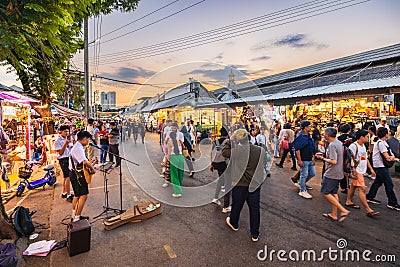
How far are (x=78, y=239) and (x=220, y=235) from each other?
7.16 feet

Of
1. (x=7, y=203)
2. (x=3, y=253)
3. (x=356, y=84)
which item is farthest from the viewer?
(x=356, y=84)

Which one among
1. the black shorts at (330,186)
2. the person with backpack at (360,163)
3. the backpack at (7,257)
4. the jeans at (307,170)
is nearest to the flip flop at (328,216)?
the black shorts at (330,186)

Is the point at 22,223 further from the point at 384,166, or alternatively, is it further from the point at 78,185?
the point at 384,166

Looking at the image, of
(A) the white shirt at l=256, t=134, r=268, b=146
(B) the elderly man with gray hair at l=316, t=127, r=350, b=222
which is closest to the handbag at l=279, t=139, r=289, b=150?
(A) the white shirt at l=256, t=134, r=268, b=146

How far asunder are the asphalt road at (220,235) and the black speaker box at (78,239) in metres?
0.10

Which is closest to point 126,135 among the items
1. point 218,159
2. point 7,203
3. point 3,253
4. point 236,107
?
point 236,107

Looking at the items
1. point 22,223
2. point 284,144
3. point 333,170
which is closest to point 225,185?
point 333,170

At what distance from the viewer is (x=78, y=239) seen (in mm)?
3396

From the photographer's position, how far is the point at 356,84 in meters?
9.72

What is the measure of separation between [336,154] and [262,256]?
7.57ft

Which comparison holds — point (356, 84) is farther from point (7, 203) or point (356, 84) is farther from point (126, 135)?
point (126, 135)

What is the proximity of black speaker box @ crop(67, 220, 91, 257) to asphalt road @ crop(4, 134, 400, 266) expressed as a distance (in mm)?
103

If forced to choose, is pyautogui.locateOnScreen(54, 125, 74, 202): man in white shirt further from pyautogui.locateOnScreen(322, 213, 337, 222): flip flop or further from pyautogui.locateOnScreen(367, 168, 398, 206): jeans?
pyautogui.locateOnScreen(367, 168, 398, 206): jeans

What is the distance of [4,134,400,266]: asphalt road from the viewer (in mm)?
3260
